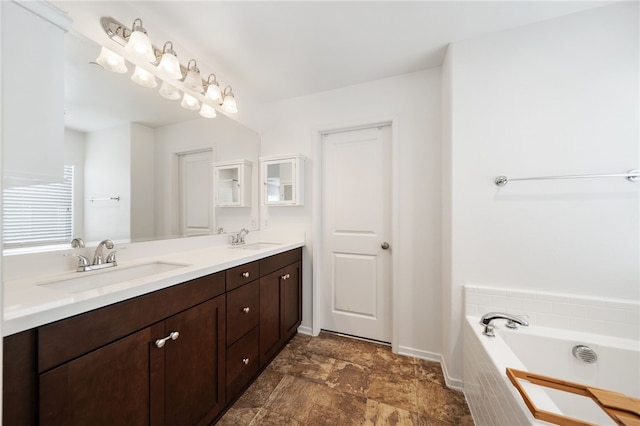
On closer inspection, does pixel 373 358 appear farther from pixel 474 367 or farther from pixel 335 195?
pixel 335 195

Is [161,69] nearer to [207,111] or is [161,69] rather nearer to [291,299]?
[207,111]

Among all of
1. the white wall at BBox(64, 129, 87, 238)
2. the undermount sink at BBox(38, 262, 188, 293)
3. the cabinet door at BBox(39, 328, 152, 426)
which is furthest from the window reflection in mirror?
the cabinet door at BBox(39, 328, 152, 426)

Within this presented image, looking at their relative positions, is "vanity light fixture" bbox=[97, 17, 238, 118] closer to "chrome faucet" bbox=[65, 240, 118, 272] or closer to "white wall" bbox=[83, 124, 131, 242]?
"white wall" bbox=[83, 124, 131, 242]

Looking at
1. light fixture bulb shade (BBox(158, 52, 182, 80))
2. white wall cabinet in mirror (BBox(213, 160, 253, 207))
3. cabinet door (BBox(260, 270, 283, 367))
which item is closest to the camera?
light fixture bulb shade (BBox(158, 52, 182, 80))

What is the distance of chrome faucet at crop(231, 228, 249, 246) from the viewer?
6.65 feet

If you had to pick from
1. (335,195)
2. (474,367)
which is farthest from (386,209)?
(474,367)

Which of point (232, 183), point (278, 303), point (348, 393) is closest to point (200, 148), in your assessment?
point (232, 183)

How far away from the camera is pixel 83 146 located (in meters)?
1.18

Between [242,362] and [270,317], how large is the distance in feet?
1.16

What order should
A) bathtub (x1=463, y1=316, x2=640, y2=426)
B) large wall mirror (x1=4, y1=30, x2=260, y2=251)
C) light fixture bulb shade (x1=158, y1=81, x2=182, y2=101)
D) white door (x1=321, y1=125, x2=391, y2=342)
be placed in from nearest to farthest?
bathtub (x1=463, y1=316, x2=640, y2=426) → large wall mirror (x1=4, y1=30, x2=260, y2=251) → light fixture bulb shade (x1=158, y1=81, x2=182, y2=101) → white door (x1=321, y1=125, x2=391, y2=342)

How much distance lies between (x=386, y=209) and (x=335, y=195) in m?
0.50

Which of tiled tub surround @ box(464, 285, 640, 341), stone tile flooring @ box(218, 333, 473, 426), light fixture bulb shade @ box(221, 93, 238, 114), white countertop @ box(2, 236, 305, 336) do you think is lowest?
stone tile flooring @ box(218, 333, 473, 426)

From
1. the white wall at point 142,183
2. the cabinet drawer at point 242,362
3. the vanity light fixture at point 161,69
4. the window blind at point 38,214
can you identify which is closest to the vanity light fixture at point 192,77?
Result: the vanity light fixture at point 161,69

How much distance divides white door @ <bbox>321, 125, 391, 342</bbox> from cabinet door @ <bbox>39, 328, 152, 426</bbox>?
1564 mm
